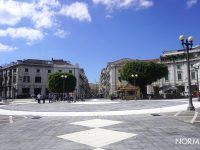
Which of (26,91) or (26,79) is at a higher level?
(26,79)

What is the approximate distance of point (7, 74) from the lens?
89.3 m

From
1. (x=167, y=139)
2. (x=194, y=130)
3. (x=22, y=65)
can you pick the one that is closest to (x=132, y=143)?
(x=167, y=139)

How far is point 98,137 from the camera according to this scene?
8.82m

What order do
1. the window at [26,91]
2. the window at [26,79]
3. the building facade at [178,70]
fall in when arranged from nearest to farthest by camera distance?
the building facade at [178,70], the window at [26,91], the window at [26,79]

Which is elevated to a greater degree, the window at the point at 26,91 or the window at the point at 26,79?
the window at the point at 26,79

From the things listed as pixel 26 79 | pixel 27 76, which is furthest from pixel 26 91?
pixel 27 76

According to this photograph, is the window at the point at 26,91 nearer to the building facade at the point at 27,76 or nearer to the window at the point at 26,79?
the building facade at the point at 27,76

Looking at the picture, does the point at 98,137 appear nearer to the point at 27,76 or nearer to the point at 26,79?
the point at 26,79

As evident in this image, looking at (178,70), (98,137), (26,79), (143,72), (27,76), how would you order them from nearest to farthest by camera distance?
(98,137) < (143,72) < (178,70) < (26,79) < (27,76)

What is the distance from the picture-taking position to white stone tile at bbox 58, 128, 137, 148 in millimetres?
7984

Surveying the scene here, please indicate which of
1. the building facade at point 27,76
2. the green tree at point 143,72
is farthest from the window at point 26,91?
the green tree at point 143,72

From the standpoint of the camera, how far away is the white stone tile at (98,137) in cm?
798

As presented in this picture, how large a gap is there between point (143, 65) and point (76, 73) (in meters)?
36.8

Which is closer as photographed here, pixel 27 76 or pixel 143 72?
pixel 143 72
